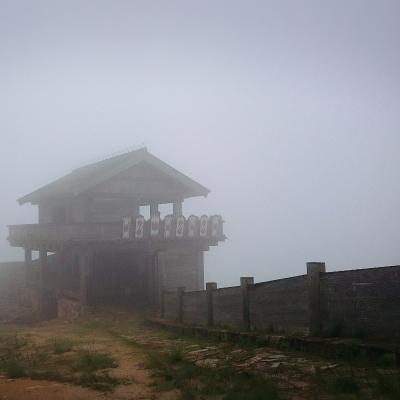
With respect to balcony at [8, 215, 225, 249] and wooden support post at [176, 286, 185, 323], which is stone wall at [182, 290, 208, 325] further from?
balcony at [8, 215, 225, 249]

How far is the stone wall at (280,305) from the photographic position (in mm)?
11961

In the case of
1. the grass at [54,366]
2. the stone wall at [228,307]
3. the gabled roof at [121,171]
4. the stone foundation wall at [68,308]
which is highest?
the gabled roof at [121,171]

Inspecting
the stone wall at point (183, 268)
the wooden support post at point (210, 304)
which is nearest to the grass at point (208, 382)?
the wooden support post at point (210, 304)

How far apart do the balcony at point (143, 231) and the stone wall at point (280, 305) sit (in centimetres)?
1223

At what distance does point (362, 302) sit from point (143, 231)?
1609cm

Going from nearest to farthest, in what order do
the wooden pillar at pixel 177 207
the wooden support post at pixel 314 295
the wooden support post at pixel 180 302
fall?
the wooden support post at pixel 314 295 → the wooden support post at pixel 180 302 → the wooden pillar at pixel 177 207

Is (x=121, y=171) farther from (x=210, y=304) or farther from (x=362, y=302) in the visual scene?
(x=362, y=302)

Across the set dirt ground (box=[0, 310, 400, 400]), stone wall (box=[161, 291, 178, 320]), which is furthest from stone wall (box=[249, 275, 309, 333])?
stone wall (box=[161, 291, 178, 320])

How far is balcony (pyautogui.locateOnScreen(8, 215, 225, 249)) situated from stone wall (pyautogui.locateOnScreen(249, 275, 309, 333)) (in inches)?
482

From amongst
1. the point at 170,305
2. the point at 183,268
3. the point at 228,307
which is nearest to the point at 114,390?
the point at 228,307

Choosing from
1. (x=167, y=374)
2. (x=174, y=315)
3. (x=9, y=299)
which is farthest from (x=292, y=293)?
(x=9, y=299)

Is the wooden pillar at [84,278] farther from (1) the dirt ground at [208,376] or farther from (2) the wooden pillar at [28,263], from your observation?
(1) the dirt ground at [208,376]

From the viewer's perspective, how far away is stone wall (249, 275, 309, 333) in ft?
39.2

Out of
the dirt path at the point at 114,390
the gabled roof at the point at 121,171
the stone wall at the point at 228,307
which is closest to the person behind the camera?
the dirt path at the point at 114,390
